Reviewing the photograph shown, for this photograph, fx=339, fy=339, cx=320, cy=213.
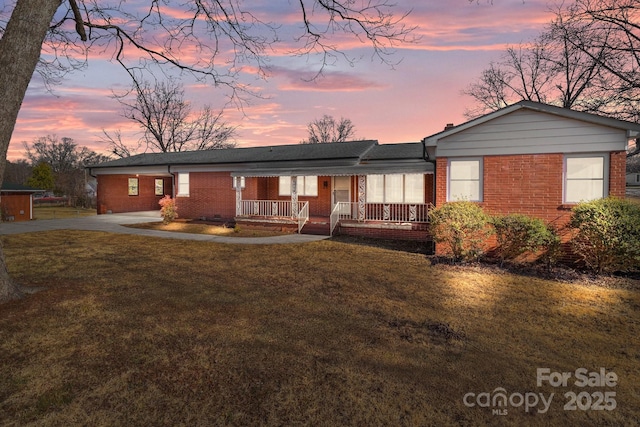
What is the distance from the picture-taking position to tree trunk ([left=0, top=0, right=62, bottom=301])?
17.8 feet

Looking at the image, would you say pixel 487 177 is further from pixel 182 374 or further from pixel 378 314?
pixel 182 374

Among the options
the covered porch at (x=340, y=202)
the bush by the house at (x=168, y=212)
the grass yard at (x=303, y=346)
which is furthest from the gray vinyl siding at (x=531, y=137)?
the bush by the house at (x=168, y=212)

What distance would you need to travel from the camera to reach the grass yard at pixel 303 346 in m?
3.25

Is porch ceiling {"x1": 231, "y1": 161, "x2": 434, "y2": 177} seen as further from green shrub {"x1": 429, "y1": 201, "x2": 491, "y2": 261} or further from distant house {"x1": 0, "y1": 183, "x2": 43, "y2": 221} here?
distant house {"x1": 0, "y1": 183, "x2": 43, "y2": 221}

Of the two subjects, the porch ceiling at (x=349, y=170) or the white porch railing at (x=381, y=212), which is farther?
the white porch railing at (x=381, y=212)

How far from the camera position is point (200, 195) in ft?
67.3

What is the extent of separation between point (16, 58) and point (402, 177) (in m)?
14.7

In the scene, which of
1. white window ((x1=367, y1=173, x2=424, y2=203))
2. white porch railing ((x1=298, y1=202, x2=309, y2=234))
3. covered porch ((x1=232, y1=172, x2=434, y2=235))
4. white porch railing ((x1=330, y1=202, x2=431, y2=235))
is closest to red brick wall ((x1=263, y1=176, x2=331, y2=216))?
covered porch ((x1=232, y1=172, x2=434, y2=235))

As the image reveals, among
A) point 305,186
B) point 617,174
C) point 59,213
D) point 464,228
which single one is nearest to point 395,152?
point 305,186

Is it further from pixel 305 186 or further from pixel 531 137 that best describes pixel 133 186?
pixel 531 137

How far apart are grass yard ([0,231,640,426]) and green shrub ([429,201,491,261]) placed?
1.37 m

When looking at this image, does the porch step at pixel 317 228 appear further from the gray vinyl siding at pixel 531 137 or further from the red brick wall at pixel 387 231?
→ the gray vinyl siding at pixel 531 137

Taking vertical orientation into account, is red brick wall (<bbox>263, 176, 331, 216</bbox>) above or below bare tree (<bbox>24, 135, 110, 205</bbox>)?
below

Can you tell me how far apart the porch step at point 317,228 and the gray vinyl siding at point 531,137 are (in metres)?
6.40
